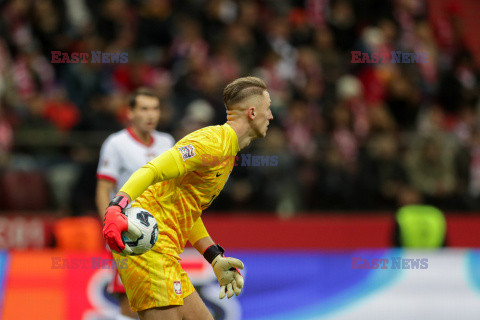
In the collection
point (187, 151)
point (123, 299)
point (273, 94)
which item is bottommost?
point (123, 299)

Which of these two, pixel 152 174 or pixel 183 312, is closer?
pixel 152 174

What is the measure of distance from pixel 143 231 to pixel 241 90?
1.17 meters

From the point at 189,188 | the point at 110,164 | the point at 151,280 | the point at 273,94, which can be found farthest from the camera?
the point at 273,94

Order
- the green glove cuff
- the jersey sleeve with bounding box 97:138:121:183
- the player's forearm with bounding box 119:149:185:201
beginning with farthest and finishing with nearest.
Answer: the jersey sleeve with bounding box 97:138:121:183 < the green glove cuff < the player's forearm with bounding box 119:149:185:201

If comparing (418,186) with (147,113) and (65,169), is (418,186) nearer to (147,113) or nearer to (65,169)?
(65,169)

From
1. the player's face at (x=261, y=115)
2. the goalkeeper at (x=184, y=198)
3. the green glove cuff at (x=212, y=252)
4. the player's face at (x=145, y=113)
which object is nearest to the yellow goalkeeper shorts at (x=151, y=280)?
the goalkeeper at (x=184, y=198)

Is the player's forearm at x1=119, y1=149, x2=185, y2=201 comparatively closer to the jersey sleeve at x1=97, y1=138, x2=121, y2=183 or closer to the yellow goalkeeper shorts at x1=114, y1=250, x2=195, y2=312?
the yellow goalkeeper shorts at x1=114, y1=250, x2=195, y2=312

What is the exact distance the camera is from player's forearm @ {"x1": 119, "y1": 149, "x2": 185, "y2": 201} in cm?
423

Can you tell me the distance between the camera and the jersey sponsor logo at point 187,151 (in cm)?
444

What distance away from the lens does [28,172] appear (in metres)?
11.5

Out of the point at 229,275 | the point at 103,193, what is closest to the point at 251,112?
the point at 229,275

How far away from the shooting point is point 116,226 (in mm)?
4070

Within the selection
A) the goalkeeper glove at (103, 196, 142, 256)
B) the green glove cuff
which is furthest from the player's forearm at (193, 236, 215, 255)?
the goalkeeper glove at (103, 196, 142, 256)

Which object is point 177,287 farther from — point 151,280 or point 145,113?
point 145,113
